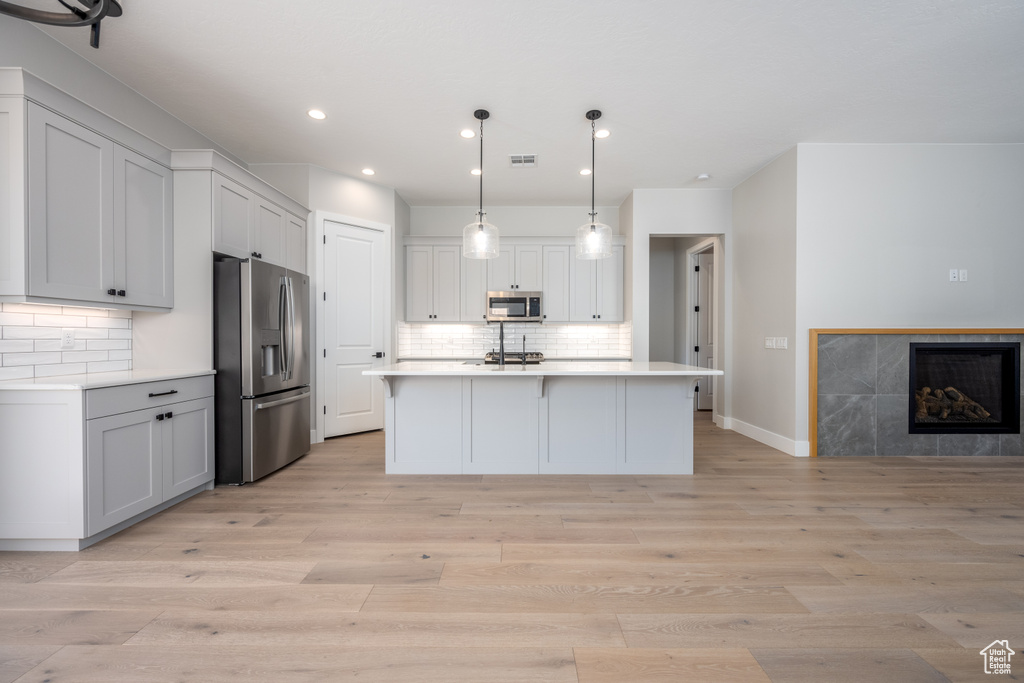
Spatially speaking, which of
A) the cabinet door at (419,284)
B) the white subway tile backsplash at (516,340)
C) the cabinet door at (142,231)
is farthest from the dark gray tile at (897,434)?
the cabinet door at (142,231)

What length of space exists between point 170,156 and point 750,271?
530 cm

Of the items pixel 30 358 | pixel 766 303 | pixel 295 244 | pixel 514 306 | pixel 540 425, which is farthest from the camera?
pixel 514 306

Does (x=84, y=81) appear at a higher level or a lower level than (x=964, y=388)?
higher

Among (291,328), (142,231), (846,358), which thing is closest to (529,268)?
(291,328)

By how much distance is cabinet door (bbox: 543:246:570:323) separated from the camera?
600cm

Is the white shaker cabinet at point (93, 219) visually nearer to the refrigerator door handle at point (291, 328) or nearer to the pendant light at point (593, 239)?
the refrigerator door handle at point (291, 328)

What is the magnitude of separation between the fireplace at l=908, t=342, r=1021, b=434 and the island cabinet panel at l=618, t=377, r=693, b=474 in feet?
7.59

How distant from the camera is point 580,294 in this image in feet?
19.7

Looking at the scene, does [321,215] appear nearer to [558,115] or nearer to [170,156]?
[170,156]

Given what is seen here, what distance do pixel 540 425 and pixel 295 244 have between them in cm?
296

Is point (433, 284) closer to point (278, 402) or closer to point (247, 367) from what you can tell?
point (278, 402)

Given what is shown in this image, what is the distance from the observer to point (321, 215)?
4801mm

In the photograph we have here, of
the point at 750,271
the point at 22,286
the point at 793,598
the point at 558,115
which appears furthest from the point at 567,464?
the point at 22,286

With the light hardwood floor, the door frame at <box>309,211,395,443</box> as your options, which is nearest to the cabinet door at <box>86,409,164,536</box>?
the light hardwood floor
